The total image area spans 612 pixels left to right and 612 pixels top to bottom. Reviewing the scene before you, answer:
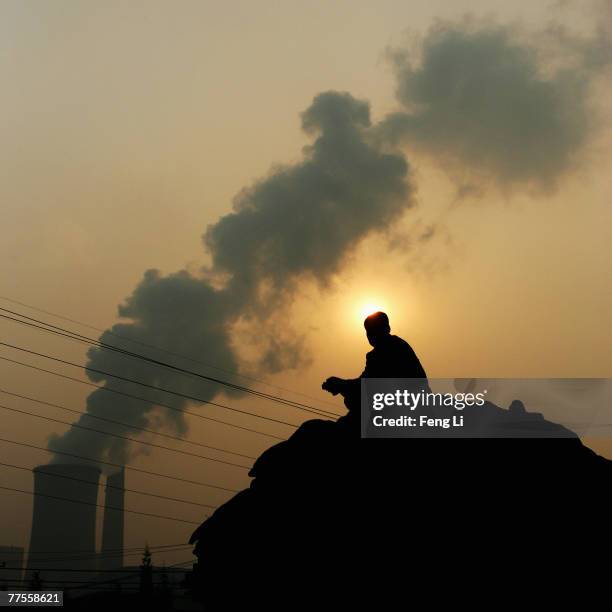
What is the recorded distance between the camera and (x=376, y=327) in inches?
554

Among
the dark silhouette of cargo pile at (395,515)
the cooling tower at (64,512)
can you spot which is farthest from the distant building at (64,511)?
the dark silhouette of cargo pile at (395,515)

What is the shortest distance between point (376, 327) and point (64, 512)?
173 metres

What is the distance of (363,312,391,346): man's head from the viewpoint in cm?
1409

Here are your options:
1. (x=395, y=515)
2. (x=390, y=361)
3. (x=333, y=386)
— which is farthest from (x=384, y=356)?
(x=395, y=515)

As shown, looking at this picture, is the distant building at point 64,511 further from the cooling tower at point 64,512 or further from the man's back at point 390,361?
the man's back at point 390,361

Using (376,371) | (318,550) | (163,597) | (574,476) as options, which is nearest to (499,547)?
(574,476)

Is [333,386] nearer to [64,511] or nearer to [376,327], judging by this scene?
[376,327]

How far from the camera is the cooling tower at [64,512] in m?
170

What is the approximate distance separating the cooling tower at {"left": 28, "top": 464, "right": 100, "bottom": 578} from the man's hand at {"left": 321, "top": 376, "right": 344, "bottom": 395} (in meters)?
169

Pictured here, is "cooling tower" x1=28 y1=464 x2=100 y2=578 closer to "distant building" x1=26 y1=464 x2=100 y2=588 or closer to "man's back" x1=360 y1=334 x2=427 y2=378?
"distant building" x1=26 y1=464 x2=100 y2=588

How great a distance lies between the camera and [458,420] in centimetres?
1354

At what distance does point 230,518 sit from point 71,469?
6708 inches

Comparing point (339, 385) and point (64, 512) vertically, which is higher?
point (64, 512)

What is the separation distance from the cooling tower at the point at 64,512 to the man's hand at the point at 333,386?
169245mm
